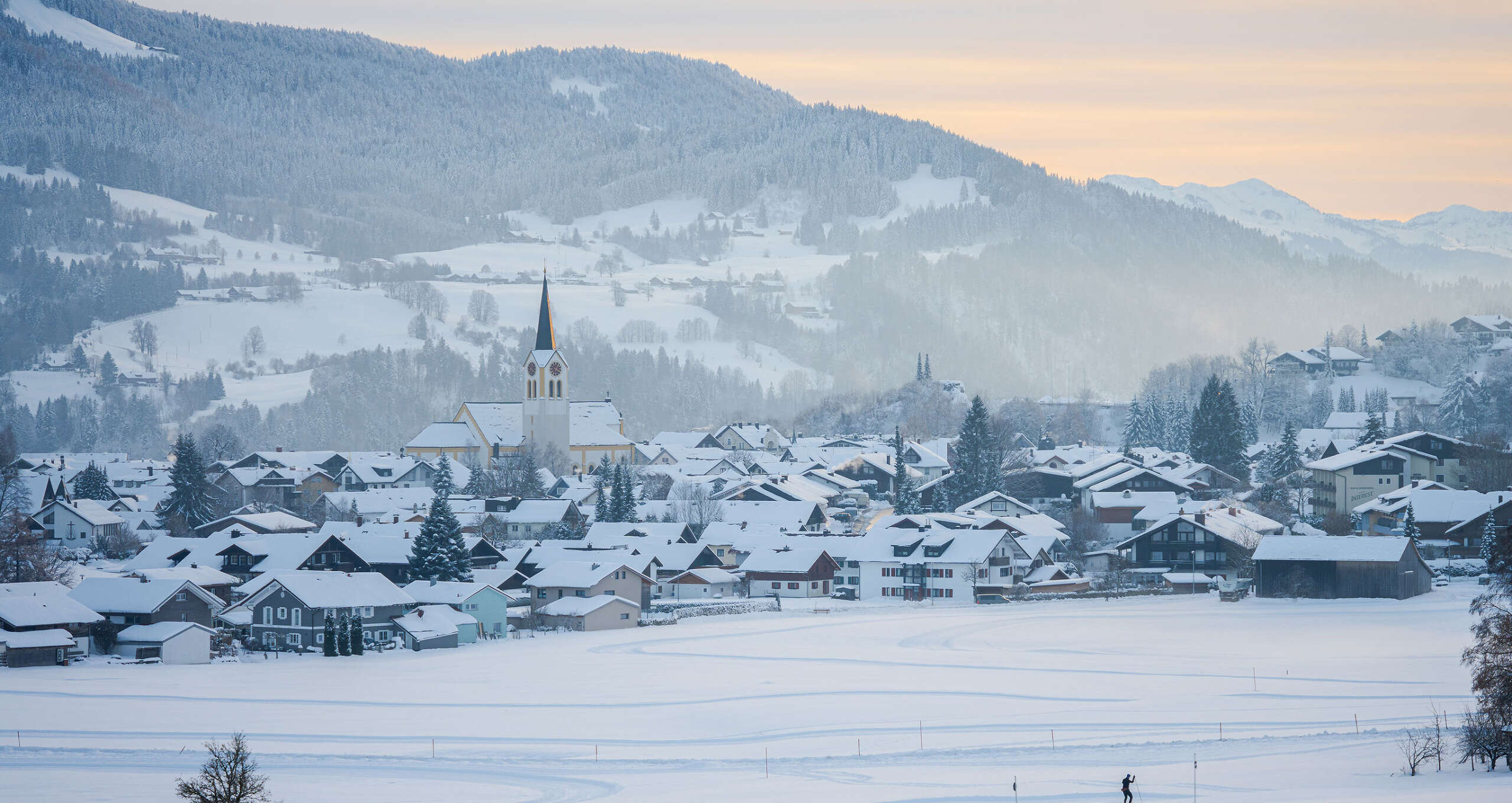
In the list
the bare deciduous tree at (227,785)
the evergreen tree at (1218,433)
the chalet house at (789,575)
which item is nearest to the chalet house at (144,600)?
the chalet house at (789,575)

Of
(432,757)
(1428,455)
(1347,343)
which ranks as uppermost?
(1347,343)

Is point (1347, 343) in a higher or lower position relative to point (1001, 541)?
higher

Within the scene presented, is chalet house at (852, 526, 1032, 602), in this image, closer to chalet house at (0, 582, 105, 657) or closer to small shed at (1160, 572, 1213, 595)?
small shed at (1160, 572, 1213, 595)

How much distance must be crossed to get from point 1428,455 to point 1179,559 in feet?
75.4

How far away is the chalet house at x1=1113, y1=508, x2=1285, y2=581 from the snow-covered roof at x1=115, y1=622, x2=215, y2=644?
37469 mm

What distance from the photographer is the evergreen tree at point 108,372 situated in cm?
17438

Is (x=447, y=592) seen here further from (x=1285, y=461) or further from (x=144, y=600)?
(x=1285, y=461)

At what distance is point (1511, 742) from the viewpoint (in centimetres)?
2811

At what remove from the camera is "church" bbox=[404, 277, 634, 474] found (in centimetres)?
11981

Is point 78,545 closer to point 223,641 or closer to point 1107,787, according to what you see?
point 223,641

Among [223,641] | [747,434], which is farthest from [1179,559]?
[747,434]

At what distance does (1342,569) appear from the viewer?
5875cm

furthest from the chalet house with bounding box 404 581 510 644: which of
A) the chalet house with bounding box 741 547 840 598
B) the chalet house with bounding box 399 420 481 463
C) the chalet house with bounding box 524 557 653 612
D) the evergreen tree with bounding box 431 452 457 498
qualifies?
the chalet house with bounding box 399 420 481 463

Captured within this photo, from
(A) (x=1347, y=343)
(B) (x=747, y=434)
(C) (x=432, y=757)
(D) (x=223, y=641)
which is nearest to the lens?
(C) (x=432, y=757)
